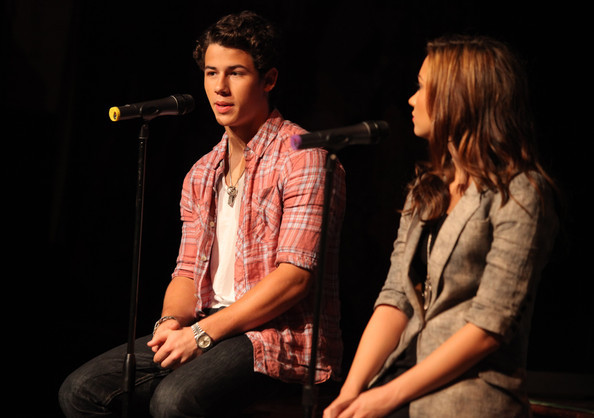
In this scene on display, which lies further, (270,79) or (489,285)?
(270,79)

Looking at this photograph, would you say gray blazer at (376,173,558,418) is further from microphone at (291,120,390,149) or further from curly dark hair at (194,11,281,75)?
curly dark hair at (194,11,281,75)

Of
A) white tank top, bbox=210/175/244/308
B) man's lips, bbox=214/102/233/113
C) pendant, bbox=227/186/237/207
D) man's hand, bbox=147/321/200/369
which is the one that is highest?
man's lips, bbox=214/102/233/113

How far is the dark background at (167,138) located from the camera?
147 inches

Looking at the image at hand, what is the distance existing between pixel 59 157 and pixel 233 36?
201 cm

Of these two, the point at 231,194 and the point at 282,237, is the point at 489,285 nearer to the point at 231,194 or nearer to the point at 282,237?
the point at 282,237

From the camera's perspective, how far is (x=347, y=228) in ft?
13.1

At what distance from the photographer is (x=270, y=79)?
2.57 meters

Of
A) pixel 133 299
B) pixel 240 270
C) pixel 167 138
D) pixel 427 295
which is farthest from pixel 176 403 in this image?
pixel 167 138

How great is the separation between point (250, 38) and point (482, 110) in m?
0.99

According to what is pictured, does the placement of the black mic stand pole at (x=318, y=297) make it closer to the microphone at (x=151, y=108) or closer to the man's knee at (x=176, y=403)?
the man's knee at (x=176, y=403)

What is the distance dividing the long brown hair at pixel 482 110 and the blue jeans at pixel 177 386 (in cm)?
76

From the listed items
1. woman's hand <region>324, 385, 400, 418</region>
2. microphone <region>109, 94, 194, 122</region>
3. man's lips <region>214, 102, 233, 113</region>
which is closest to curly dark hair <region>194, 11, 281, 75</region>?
man's lips <region>214, 102, 233, 113</region>

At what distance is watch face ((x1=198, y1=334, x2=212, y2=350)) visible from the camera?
2213 millimetres

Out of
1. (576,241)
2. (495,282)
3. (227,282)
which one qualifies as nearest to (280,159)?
(227,282)
